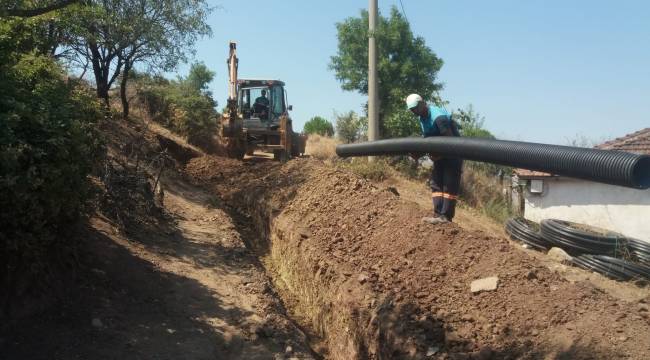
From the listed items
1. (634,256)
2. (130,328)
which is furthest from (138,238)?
(634,256)

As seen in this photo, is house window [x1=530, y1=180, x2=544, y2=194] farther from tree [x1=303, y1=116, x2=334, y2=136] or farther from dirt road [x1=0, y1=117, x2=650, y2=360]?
tree [x1=303, y1=116, x2=334, y2=136]

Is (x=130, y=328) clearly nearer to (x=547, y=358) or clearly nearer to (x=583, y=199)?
(x=547, y=358)

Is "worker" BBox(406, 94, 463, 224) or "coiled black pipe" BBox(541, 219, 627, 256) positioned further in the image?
"coiled black pipe" BBox(541, 219, 627, 256)

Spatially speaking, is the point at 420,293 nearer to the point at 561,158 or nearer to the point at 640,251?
the point at 561,158

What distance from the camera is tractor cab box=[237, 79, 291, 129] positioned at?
1797 cm

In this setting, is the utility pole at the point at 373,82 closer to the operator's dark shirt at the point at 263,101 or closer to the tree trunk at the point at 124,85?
the operator's dark shirt at the point at 263,101

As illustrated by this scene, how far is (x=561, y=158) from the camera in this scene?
163 inches

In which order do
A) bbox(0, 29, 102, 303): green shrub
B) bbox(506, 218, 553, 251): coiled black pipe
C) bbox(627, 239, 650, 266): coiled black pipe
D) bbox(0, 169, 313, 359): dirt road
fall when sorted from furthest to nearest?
bbox(506, 218, 553, 251): coiled black pipe
bbox(627, 239, 650, 266): coiled black pipe
bbox(0, 169, 313, 359): dirt road
bbox(0, 29, 102, 303): green shrub

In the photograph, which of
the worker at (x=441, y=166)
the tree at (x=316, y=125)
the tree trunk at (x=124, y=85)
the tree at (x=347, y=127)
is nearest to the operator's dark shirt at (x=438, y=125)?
the worker at (x=441, y=166)

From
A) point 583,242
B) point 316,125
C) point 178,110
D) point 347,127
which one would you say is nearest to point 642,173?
point 583,242

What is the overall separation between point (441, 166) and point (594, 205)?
374 inches

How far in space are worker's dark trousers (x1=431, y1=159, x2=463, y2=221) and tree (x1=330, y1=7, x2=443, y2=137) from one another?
1419 cm

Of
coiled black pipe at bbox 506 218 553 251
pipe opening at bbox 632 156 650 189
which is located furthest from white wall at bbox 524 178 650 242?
pipe opening at bbox 632 156 650 189

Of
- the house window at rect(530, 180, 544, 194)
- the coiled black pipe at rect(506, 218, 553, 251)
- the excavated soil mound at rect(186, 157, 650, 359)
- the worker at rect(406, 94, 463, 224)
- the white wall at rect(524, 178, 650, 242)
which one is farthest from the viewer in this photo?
the house window at rect(530, 180, 544, 194)
